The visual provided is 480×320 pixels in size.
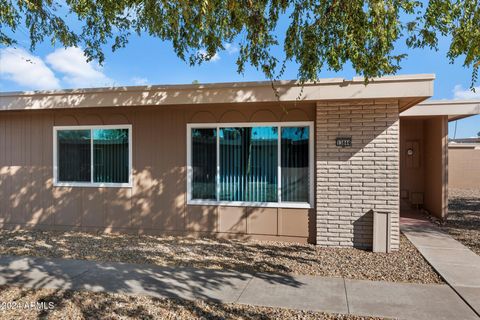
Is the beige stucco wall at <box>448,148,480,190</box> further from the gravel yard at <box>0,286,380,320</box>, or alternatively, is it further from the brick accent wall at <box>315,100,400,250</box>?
the gravel yard at <box>0,286,380,320</box>

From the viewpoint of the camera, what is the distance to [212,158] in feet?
26.4

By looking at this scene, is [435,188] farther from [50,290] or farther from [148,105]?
[50,290]

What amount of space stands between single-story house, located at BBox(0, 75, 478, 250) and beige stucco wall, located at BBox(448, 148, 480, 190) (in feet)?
43.3

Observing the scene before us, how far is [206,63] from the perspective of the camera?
712 centimetres

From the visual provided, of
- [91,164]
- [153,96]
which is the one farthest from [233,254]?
[91,164]

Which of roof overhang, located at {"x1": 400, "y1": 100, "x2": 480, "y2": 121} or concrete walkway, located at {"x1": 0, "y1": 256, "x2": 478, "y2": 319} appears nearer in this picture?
concrete walkway, located at {"x1": 0, "y1": 256, "x2": 478, "y2": 319}

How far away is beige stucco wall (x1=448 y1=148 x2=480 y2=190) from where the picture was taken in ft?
61.5

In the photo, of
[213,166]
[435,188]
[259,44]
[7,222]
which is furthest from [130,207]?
[435,188]

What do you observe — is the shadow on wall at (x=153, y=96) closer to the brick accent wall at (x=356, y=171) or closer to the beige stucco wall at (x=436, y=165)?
the brick accent wall at (x=356, y=171)

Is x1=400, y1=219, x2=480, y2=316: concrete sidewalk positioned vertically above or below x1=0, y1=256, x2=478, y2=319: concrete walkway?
above

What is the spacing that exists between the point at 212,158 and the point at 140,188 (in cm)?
185

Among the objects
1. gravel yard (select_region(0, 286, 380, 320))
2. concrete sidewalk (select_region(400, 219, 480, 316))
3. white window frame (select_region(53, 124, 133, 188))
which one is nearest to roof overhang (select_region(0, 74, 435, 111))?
white window frame (select_region(53, 124, 133, 188))

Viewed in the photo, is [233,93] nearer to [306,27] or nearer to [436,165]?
[306,27]

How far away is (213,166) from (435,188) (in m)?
6.90
